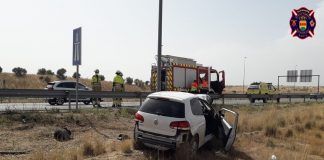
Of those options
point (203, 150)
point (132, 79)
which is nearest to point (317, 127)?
point (203, 150)

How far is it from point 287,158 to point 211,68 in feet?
57.2

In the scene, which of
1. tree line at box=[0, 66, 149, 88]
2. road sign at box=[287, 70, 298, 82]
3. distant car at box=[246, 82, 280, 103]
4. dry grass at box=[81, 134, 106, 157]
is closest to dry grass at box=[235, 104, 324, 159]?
dry grass at box=[81, 134, 106, 157]

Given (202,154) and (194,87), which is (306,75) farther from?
(202,154)

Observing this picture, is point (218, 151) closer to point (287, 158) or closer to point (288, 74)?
point (287, 158)

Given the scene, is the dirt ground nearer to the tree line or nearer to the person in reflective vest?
the person in reflective vest

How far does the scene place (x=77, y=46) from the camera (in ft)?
47.6

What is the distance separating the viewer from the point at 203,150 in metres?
10.5

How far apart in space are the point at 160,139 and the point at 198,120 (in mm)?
1336

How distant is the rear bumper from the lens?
342 inches

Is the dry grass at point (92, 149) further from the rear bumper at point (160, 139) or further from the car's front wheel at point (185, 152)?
the car's front wheel at point (185, 152)

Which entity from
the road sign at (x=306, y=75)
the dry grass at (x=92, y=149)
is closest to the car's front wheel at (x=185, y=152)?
the dry grass at (x=92, y=149)

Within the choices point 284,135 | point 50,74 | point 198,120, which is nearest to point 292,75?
point 50,74

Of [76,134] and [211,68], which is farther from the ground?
[211,68]

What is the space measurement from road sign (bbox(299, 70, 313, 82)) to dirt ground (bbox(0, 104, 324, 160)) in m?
49.0
